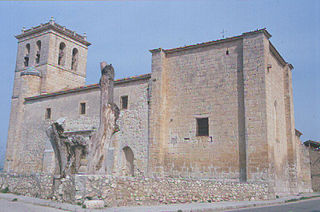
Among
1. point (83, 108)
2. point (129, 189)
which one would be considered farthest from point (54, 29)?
point (129, 189)

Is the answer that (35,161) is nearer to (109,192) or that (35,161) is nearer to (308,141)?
(109,192)

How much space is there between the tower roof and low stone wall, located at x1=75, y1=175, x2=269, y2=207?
19.5m

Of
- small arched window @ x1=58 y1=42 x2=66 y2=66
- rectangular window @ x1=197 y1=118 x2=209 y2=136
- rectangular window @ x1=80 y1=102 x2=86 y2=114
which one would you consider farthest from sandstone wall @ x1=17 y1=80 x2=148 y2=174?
small arched window @ x1=58 y1=42 x2=66 y2=66

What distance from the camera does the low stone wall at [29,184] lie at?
406 inches

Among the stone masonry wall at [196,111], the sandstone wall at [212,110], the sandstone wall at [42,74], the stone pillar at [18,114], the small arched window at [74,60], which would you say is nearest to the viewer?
the sandstone wall at [212,110]

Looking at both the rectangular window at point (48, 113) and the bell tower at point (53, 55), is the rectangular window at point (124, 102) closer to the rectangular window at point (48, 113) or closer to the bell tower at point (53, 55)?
the rectangular window at point (48, 113)

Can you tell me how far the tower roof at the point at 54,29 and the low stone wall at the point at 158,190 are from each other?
19531mm

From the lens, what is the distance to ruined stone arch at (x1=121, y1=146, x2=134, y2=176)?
16578mm

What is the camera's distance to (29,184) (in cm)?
1140

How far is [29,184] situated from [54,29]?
17090mm

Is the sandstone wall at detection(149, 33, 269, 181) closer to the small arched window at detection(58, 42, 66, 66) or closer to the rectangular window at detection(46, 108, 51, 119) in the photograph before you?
the rectangular window at detection(46, 108, 51, 119)

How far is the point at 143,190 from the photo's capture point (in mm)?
9508

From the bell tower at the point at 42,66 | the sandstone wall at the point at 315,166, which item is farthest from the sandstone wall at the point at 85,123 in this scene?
the sandstone wall at the point at 315,166

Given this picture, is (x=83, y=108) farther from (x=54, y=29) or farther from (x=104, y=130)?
(x=104, y=130)
